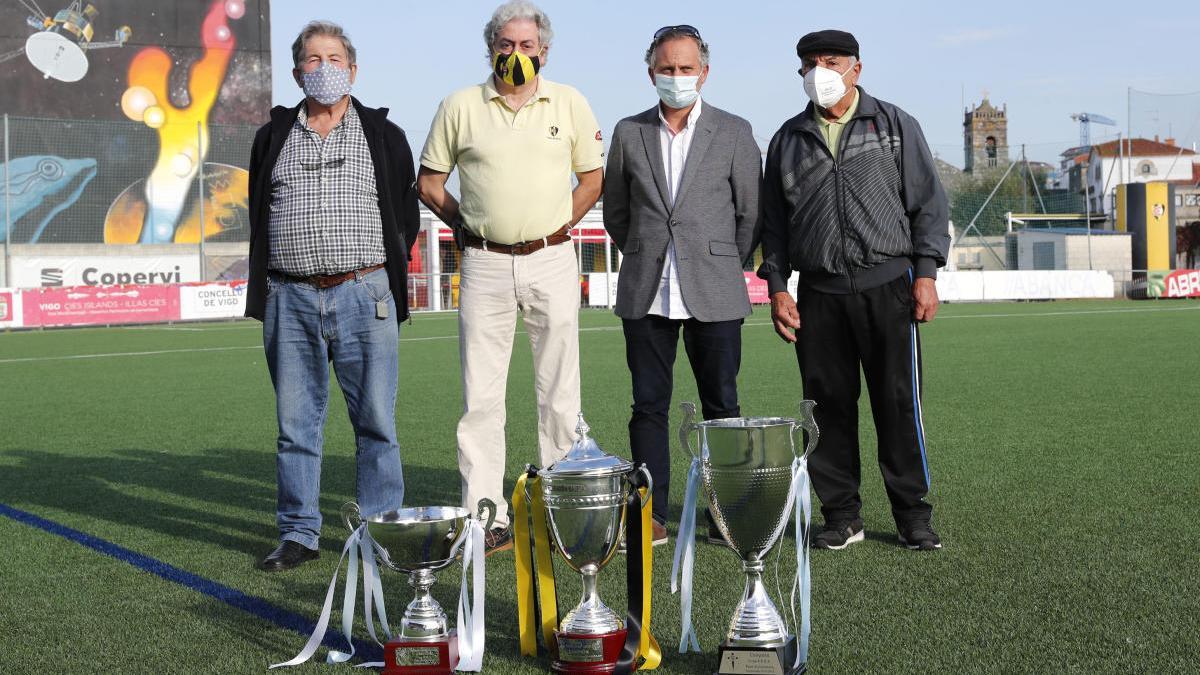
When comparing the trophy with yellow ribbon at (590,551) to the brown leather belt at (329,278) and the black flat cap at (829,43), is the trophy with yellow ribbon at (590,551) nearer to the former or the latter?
the brown leather belt at (329,278)

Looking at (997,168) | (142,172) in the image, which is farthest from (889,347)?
(997,168)

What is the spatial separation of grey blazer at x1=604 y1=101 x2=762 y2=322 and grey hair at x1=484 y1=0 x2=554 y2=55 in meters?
0.43

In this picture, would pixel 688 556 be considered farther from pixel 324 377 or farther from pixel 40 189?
pixel 40 189

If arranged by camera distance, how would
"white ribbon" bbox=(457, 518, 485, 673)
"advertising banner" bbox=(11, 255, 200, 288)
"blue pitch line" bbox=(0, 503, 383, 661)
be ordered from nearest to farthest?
"white ribbon" bbox=(457, 518, 485, 673), "blue pitch line" bbox=(0, 503, 383, 661), "advertising banner" bbox=(11, 255, 200, 288)

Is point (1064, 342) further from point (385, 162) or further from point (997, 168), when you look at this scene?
point (997, 168)

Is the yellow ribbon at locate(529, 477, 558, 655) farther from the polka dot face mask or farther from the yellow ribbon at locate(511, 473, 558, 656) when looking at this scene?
the polka dot face mask

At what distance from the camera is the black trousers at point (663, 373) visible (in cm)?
450

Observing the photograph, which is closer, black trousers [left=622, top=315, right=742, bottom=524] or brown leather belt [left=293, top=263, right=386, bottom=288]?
brown leather belt [left=293, top=263, right=386, bottom=288]

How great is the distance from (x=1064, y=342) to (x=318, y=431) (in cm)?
1302

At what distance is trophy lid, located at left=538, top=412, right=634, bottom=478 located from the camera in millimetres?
2979

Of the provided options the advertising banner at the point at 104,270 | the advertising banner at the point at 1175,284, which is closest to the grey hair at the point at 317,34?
the advertising banner at the point at 104,270

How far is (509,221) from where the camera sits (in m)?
4.44

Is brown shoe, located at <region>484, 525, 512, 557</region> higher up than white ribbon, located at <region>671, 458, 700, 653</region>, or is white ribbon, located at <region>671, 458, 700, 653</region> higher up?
white ribbon, located at <region>671, 458, 700, 653</region>

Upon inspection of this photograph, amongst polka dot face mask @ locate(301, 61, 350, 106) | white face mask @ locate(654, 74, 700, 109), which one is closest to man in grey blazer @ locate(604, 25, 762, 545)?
white face mask @ locate(654, 74, 700, 109)
